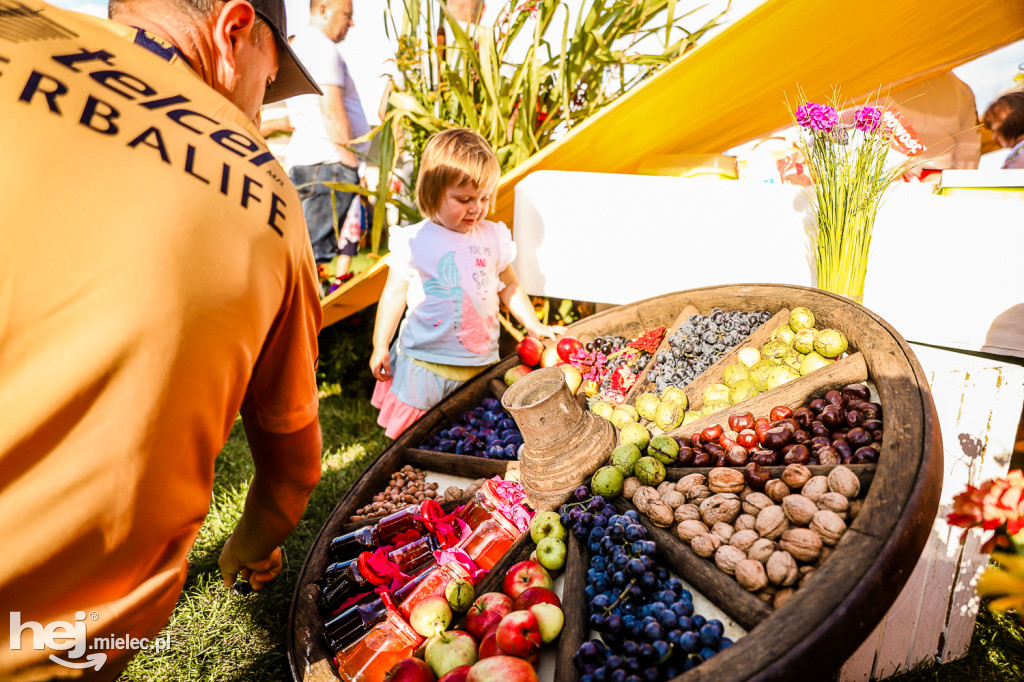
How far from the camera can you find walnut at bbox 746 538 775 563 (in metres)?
1.17

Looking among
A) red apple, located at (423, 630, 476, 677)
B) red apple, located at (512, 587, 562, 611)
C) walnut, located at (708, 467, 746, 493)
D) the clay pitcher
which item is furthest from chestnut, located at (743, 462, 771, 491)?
red apple, located at (423, 630, 476, 677)

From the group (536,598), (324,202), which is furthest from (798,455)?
(324,202)

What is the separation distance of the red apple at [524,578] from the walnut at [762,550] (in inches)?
19.4

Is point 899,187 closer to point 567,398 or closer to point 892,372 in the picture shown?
point 892,372

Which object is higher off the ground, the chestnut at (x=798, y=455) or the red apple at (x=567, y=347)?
the red apple at (x=567, y=347)

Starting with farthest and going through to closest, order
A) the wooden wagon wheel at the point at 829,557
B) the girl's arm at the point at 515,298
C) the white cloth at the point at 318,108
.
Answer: the white cloth at the point at 318,108 → the girl's arm at the point at 515,298 → the wooden wagon wheel at the point at 829,557

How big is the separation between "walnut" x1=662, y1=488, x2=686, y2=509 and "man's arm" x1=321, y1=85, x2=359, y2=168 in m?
3.19

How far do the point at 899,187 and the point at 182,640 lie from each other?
3.16 meters

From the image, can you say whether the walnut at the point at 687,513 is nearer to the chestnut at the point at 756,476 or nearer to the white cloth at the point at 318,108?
the chestnut at the point at 756,476

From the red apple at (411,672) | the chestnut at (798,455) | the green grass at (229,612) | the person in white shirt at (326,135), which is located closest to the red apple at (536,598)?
the red apple at (411,672)

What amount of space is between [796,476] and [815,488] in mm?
64

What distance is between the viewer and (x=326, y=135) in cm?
384

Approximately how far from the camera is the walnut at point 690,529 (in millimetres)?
1291

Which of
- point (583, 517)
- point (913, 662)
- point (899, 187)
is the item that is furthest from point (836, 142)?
point (913, 662)
